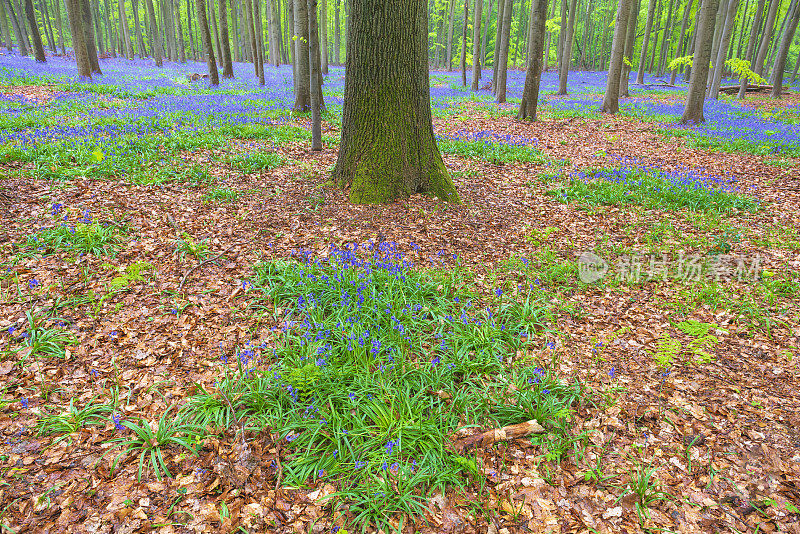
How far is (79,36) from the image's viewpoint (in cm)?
1609

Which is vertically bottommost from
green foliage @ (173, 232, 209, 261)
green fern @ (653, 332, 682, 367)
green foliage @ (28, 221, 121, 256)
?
green fern @ (653, 332, 682, 367)

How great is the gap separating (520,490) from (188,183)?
7287mm

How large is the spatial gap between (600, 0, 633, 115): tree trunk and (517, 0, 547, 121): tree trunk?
9.78 feet

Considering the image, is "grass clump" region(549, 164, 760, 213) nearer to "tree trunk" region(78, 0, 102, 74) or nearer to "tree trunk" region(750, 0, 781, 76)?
"tree trunk" region(750, 0, 781, 76)

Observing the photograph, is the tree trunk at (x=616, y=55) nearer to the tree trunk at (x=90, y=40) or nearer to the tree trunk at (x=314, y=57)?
the tree trunk at (x=314, y=57)

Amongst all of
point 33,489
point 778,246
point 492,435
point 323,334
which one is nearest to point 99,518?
point 33,489

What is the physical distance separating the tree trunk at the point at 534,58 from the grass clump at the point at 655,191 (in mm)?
6704

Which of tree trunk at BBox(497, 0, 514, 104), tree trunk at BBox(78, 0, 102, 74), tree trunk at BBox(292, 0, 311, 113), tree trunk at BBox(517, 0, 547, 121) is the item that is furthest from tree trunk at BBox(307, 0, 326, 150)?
tree trunk at BBox(78, 0, 102, 74)

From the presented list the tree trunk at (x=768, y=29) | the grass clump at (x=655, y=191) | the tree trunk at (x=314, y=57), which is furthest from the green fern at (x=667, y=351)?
the tree trunk at (x=768, y=29)

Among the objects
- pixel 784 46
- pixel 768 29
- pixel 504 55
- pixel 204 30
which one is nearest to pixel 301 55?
pixel 204 30

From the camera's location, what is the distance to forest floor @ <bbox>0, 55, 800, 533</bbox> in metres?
2.71

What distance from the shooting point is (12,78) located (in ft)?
51.4

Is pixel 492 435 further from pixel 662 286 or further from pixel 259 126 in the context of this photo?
pixel 259 126

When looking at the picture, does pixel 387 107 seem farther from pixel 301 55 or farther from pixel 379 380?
pixel 301 55
